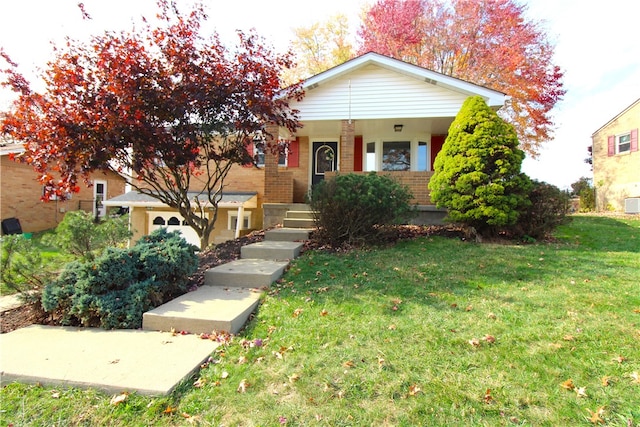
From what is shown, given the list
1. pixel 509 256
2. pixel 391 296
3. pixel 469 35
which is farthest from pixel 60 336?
pixel 469 35

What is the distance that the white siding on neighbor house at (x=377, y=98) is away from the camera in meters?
9.64

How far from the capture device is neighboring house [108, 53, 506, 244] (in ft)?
30.9

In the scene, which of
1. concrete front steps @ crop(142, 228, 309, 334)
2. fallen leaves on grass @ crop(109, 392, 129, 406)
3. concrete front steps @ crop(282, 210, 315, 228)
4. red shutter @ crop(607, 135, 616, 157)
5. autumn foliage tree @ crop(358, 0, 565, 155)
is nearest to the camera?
fallen leaves on grass @ crop(109, 392, 129, 406)

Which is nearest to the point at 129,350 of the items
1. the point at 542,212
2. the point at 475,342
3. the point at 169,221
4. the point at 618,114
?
the point at 475,342

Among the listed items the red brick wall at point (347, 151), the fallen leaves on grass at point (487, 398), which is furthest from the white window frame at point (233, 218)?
the fallen leaves on grass at point (487, 398)

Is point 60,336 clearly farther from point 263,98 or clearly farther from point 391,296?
point 263,98

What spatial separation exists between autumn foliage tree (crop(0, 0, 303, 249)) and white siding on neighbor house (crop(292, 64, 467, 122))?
12.2 ft

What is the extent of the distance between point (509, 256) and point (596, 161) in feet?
62.0

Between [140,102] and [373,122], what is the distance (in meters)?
7.10

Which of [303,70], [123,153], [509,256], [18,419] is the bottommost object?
[18,419]

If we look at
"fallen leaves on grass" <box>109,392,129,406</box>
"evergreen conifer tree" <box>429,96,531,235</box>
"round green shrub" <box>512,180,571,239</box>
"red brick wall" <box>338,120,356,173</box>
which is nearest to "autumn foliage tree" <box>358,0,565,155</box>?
"red brick wall" <box>338,120,356,173</box>

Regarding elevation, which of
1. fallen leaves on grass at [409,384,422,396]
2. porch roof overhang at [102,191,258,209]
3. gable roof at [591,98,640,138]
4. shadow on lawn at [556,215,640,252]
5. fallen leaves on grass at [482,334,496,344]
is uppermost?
gable roof at [591,98,640,138]

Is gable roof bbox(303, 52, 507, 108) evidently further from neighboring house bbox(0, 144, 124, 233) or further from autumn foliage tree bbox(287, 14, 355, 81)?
autumn foliage tree bbox(287, 14, 355, 81)

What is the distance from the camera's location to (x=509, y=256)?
5.63m
